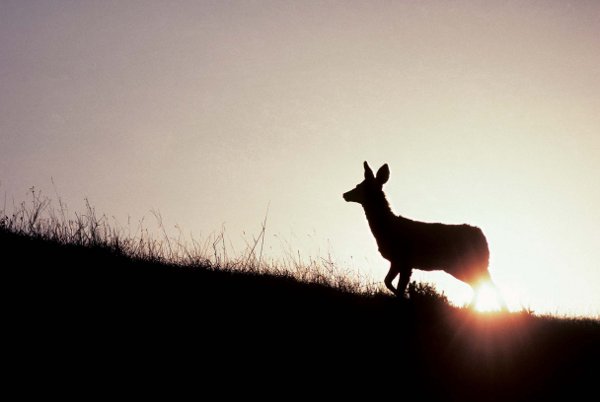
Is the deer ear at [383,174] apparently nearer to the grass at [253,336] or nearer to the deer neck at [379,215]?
the deer neck at [379,215]

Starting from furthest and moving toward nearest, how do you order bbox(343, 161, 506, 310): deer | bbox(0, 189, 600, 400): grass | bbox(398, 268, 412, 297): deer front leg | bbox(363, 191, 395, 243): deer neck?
bbox(363, 191, 395, 243): deer neck
bbox(343, 161, 506, 310): deer
bbox(398, 268, 412, 297): deer front leg
bbox(0, 189, 600, 400): grass

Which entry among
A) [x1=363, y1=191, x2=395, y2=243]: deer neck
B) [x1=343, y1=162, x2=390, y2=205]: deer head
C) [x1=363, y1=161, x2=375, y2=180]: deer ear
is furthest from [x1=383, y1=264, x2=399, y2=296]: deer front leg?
[x1=363, y1=161, x2=375, y2=180]: deer ear

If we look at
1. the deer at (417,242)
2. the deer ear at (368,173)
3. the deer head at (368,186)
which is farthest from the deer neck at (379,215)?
the deer ear at (368,173)

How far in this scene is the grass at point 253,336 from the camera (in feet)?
21.2

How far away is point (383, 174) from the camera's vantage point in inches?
443

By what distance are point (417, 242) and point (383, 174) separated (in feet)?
4.33

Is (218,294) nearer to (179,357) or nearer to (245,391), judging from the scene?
(179,357)

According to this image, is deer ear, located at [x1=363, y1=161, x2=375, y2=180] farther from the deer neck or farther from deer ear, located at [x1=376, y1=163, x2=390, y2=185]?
the deer neck

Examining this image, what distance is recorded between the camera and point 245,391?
6223 mm

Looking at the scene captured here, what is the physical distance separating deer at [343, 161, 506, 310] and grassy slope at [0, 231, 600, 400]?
1.16 metres

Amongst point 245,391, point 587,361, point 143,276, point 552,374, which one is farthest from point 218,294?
point 587,361

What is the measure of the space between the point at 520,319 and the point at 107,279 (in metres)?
6.37

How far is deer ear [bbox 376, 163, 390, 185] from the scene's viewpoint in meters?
11.2

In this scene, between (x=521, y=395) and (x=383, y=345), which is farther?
(x=383, y=345)
